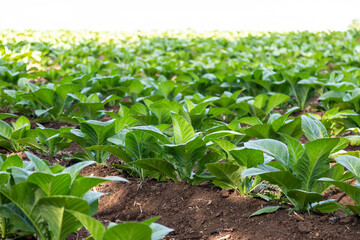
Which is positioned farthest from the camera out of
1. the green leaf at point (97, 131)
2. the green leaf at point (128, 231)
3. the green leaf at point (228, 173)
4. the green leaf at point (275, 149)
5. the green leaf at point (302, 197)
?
the green leaf at point (97, 131)

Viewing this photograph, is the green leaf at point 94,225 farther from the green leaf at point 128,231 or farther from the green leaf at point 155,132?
the green leaf at point 155,132

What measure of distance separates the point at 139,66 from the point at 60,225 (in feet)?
19.0

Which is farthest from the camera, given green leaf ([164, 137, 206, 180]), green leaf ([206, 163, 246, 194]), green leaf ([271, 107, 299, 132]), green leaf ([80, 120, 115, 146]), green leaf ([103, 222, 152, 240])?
green leaf ([271, 107, 299, 132])

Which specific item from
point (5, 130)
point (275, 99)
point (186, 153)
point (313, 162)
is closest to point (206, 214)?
point (186, 153)

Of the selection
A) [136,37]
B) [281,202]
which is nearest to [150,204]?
[281,202]

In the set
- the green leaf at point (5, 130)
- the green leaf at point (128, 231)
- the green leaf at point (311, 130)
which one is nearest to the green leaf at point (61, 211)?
the green leaf at point (128, 231)

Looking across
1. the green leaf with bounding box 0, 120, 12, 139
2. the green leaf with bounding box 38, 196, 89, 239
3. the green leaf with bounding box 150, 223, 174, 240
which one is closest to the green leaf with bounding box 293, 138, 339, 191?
the green leaf with bounding box 150, 223, 174, 240

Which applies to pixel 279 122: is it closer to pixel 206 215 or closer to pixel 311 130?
pixel 311 130

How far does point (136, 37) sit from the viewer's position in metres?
13.2

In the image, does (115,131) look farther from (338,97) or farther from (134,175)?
(338,97)

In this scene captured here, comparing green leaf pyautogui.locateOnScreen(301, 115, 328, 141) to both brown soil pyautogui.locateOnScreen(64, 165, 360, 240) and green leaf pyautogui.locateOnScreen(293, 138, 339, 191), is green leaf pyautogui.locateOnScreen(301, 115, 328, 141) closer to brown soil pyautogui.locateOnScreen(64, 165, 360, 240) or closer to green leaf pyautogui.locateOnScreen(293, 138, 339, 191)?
green leaf pyautogui.locateOnScreen(293, 138, 339, 191)

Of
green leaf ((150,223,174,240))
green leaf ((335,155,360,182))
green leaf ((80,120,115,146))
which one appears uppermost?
green leaf ((335,155,360,182))

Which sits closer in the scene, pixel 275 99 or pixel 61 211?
pixel 61 211

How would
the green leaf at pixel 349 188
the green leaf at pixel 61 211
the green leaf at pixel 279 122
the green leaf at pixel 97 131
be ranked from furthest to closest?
the green leaf at pixel 279 122, the green leaf at pixel 97 131, the green leaf at pixel 349 188, the green leaf at pixel 61 211
